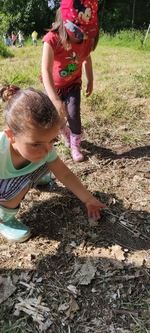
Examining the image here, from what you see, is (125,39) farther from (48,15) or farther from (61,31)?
(48,15)

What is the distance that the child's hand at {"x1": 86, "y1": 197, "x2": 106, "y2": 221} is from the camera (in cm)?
168

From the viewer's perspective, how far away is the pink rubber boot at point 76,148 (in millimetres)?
2350

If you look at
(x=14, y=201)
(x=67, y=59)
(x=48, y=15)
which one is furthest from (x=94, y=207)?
(x=48, y=15)

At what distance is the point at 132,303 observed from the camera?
136 centimetres

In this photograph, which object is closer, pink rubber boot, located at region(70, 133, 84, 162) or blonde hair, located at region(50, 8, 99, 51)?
blonde hair, located at region(50, 8, 99, 51)

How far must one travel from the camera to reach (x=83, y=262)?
1549 millimetres

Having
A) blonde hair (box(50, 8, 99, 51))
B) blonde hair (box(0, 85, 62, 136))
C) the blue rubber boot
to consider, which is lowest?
the blue rubber boot

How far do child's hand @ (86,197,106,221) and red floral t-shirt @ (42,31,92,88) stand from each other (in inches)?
46.9

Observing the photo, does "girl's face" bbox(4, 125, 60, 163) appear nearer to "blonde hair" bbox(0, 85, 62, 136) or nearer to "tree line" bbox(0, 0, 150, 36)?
"blonde hair" bbox(0, 85, 62, 136)

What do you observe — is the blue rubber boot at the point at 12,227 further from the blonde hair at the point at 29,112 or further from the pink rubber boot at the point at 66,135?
the pink rubber boot at the point at 66,135

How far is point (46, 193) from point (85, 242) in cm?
51

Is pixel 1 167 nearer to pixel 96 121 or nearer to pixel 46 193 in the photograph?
pixel 46 193

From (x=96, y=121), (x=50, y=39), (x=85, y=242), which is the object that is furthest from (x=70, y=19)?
(x=85, y=242)

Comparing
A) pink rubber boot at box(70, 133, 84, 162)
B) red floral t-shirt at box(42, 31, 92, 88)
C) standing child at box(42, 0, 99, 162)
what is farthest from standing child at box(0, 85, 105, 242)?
red floral t-shirt at box(42, 31, 92, 88)
